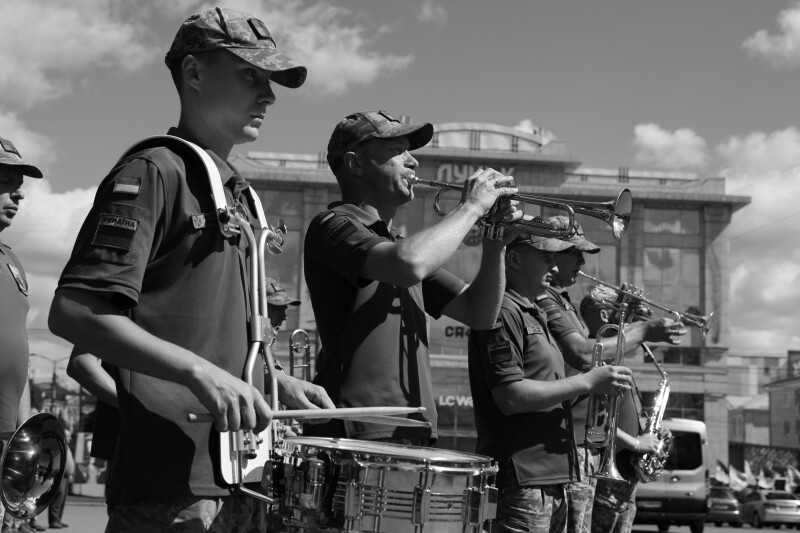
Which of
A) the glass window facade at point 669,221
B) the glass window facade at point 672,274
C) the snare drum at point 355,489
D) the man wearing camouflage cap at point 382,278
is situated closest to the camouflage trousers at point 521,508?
the man wearing camouflage cap at point 382,278

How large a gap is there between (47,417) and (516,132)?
A: 5963cm

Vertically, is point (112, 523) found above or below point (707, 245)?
below

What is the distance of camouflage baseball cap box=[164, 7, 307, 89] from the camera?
3.18 m

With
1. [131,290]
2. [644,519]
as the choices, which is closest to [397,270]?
[131,290]

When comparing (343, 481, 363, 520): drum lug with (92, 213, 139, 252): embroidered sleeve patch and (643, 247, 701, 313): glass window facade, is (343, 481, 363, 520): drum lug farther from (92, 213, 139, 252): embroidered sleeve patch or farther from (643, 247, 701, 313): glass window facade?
(643, 247, 701, 313): glass window facade

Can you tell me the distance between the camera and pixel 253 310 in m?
2.99

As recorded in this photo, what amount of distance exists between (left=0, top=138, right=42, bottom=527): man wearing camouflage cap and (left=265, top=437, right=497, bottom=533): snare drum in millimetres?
2517

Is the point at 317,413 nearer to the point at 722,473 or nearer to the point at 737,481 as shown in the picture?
the point at 737,481

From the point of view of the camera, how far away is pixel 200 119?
3244mm

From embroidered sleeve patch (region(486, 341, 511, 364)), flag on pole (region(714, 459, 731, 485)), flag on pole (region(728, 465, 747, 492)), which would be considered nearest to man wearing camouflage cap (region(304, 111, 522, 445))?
embroidered sleeve patch (region(486, 341, 511, 364))

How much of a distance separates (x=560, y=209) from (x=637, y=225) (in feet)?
188

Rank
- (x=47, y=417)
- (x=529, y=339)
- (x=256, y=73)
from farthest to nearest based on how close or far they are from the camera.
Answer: (x=529, y=339) → (x=47, y=417) → (x=256, y=73)

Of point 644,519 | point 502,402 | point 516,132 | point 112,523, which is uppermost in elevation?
point 516,132

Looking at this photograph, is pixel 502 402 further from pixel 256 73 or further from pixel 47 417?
pixel 256 73
